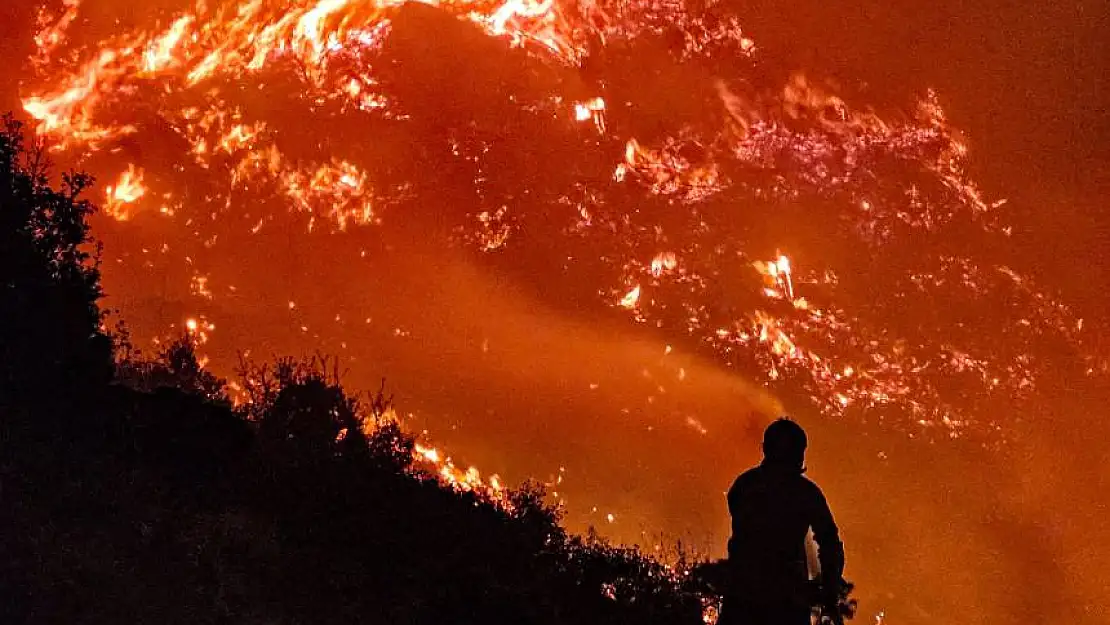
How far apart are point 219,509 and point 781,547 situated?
7.34 m

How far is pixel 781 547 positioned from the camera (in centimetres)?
743

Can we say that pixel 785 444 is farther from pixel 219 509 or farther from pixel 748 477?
pixel 219 509

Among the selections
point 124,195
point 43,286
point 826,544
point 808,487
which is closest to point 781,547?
point 826,544

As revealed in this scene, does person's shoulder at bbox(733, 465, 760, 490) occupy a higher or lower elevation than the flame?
lower

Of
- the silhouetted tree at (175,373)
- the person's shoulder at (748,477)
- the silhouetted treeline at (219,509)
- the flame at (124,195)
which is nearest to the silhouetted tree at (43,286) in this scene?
the silhouetted treeline at (219,509)

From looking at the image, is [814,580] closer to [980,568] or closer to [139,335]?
[139,335]

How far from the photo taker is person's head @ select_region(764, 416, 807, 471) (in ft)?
23.6

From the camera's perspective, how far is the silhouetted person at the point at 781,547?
739 cm

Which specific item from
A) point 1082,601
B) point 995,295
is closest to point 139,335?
point 995,295

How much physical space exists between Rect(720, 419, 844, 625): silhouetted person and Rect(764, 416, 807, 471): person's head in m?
0.02

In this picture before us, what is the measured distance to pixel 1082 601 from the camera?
81.7 m

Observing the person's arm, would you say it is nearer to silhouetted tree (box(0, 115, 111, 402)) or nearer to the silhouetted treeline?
the silhouetted treeline

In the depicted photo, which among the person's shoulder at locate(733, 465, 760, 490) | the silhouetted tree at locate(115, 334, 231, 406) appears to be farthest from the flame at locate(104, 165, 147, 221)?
the person's shoulder at locate(733, 465, 760, 490)

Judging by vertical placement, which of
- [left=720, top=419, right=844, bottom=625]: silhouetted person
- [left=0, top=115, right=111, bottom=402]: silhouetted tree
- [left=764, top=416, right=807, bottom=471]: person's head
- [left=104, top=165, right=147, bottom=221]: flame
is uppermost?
[left=104, top=165, right=147, bottom=221]: flame
